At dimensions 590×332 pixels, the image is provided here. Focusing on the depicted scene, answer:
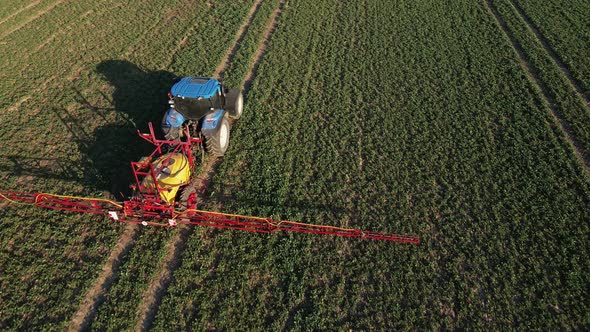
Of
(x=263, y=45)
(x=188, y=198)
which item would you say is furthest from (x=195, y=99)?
(x=263, y=45)

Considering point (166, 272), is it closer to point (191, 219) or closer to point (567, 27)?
point (191, 219)

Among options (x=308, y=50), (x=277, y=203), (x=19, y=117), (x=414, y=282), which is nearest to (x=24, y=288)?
(x=277, y=203)

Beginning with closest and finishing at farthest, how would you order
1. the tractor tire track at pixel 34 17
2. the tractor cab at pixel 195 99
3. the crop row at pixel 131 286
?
the crop row at pixel 131 286 < the tractor cab at pixel 195 99 < the tractor tire track at pixel 34 17

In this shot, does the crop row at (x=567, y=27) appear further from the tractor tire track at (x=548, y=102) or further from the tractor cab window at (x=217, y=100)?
the tractor cab window at (x=217, y=100)

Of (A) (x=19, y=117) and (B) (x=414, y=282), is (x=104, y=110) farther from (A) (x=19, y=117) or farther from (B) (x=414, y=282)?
(B) (x=414, y=282)

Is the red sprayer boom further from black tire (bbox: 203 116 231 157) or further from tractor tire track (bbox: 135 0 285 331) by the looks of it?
black tire (bbox: 203 116 231 157)

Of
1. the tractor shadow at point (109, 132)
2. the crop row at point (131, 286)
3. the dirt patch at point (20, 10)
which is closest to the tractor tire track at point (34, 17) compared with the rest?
the dirt patch at point (20, 10)
